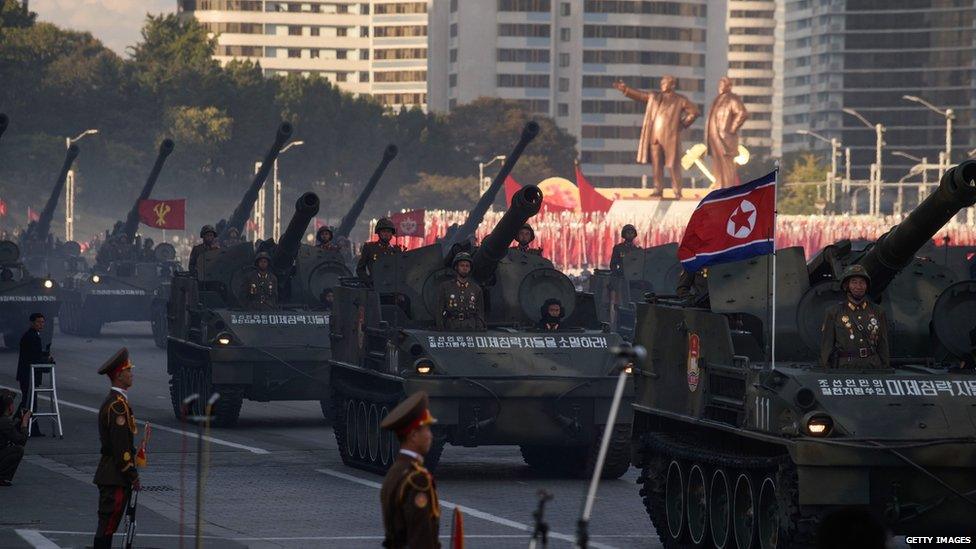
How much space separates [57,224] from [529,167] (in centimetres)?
3564

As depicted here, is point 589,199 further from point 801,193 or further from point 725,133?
point 801,193

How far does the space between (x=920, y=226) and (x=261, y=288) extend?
15.2 m

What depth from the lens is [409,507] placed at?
10.6m

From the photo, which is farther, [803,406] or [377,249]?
[377,249]

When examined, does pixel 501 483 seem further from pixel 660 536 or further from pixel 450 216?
pixel 450 216

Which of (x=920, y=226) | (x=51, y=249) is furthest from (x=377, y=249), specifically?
(x=51, y=249)

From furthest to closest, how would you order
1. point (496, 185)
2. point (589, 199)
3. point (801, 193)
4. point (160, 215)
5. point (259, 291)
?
1. point (801, 193)
2. point (589, 199)
3. point (160, 215)
4. point (496, 185)
5. point (259, 291)

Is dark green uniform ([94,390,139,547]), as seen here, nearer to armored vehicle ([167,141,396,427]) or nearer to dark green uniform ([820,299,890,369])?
dark green uniform ([820,299,890,369])

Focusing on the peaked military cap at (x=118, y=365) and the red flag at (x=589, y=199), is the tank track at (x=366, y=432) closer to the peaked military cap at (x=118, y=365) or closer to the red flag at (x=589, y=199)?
the peaked military cap at (x=118, y=365)

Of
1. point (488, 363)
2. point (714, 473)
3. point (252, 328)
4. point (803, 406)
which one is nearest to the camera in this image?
point (803, 406)

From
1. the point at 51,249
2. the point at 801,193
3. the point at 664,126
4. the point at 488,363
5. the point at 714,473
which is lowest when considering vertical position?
the point at 801,193

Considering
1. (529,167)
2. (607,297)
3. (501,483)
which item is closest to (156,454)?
(501,483)

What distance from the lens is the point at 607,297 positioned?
41469 millimetres

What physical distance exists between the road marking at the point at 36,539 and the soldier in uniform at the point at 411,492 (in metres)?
7.08
